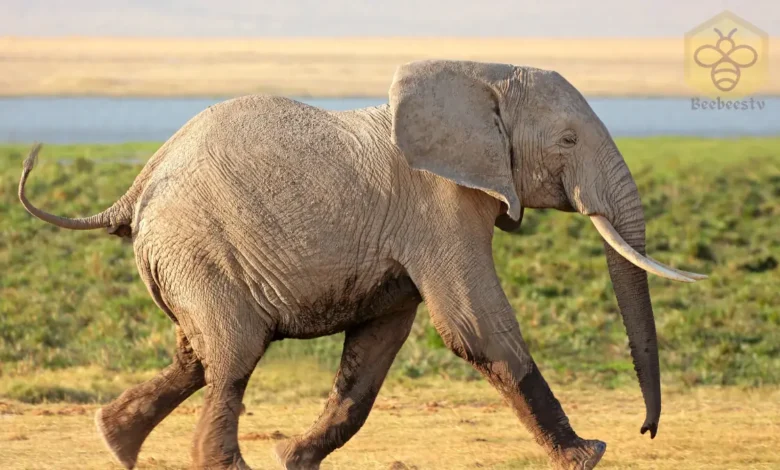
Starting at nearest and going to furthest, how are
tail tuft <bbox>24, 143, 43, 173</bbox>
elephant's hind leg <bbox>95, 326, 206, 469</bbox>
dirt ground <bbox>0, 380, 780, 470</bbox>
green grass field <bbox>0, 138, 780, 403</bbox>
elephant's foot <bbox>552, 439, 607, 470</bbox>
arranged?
elephant's foot <bbox>552, 439, 607, 470</bbox>
tail tuft <bbox>24, 143, 43, 173</bbox>
elephant's hind leg <bbox>95, 326, 206, 469</bbox>
dirt ground <bbox>0, 380, 780, 470</bbox>
green grass field <bbox>0, 138, 780, 403</bbox>

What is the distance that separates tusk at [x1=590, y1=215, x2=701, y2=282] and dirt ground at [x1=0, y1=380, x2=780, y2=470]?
207 cm

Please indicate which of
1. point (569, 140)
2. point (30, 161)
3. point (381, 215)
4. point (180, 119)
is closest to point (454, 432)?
point (381, 215)

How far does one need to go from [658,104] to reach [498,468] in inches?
3995

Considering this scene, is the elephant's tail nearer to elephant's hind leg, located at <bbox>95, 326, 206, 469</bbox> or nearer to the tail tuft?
the tail tuft

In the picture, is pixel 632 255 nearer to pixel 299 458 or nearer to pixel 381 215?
pixel 381 215

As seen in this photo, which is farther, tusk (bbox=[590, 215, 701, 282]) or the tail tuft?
the tail tuft

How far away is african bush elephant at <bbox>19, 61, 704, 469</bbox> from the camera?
7.27 metres

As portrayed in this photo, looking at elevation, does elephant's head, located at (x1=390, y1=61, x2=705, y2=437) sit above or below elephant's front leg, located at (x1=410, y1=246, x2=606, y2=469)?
above

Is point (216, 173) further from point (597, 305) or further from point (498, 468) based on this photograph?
point (597, 305)

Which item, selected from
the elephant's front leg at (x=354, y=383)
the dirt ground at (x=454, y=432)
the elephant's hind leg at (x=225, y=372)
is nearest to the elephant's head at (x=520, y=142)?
the elephant's front leg at (x=354, y=383)

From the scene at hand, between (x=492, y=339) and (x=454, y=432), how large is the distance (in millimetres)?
3207

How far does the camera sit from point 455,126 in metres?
7.32

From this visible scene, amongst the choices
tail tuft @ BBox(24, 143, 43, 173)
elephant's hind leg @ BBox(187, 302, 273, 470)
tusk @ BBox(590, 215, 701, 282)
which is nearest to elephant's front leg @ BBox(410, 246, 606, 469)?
tusk @ BBox(590, 215, 701, 282)

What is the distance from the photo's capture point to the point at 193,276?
7.29 meters
